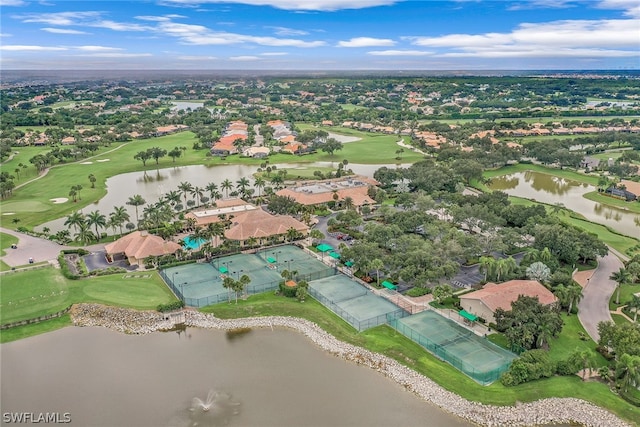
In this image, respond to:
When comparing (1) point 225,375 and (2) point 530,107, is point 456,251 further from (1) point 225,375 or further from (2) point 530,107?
(2) point 530,107

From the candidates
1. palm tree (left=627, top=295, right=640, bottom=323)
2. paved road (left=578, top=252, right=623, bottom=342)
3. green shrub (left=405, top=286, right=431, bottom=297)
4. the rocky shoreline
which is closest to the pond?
the rocky shoreline

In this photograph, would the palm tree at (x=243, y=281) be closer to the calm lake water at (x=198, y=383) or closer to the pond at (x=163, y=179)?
the calm lake water at (x=198, y=383)

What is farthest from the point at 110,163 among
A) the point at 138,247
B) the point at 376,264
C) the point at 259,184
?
the point at 376,264

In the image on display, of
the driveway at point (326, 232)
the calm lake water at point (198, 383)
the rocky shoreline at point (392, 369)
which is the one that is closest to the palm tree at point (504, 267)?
the rocky shoreline at point (392, 369)

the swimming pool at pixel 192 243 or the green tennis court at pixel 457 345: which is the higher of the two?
the swimming pool at pixel 192 243

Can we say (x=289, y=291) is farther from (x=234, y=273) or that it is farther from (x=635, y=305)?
(x=635, y=305)
